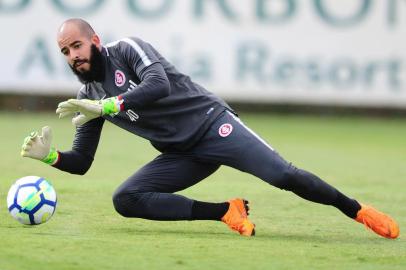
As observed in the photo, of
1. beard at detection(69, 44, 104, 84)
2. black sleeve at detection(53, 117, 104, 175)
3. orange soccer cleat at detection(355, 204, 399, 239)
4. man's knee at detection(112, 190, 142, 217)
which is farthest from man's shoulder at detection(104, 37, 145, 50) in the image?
orange soccer cleat at detection(355, 204, 399, 239)

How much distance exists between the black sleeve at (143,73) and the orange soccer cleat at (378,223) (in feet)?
5.88

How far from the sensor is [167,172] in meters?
7.96

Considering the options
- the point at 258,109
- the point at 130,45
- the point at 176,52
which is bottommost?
the point at 258,109

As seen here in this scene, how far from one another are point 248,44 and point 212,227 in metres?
11.4

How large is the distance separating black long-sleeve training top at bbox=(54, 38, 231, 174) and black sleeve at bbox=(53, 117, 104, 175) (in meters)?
0.01

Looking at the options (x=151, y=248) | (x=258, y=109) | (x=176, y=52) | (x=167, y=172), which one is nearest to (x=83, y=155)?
(x=167, y=172)

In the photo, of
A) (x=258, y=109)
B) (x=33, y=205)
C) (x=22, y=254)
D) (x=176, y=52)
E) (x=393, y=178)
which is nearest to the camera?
(x=22, y=254)

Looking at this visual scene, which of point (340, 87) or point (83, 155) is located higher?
point (83, 155)

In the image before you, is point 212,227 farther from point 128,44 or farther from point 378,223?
point 128,44

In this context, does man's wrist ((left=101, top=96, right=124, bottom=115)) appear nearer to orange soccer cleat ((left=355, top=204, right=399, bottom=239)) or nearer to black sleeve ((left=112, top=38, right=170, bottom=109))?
black sleeve ((left=112, top=38, right=170, bottom=109))

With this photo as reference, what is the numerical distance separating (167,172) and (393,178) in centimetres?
493

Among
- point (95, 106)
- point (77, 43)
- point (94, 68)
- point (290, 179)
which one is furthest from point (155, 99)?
point (290, 179)

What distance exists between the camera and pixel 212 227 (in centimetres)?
821

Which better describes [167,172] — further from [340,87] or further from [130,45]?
[340,87]
